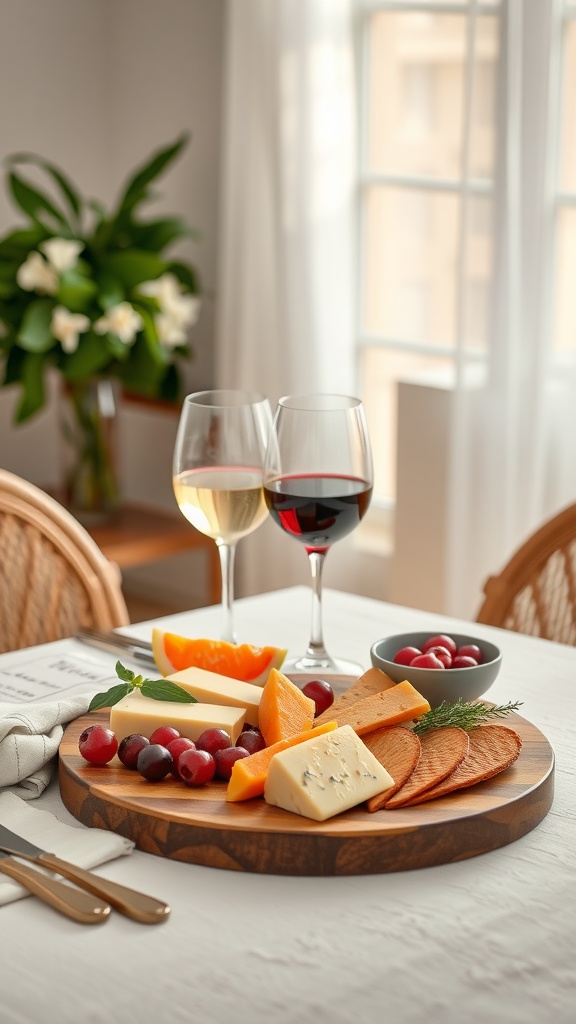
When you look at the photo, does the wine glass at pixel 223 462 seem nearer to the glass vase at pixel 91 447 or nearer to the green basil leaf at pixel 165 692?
the green basil leaf at pixel 165 692

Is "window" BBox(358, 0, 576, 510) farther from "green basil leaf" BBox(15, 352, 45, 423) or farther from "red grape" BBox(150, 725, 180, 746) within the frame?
"red grape" BBox(150, 725, 180, 746)

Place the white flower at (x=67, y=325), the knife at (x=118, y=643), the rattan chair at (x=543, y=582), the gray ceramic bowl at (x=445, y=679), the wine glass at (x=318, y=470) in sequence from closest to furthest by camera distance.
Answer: the gray ceramic bowl at (x=445, y=679) → the wine glass at (x=318, y=470) → the knife at (x=118, y=643) → the rattan chair at (x=543, y=582) → the white flower at (x=67, y=325)

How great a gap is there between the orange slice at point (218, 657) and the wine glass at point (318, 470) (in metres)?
0.11

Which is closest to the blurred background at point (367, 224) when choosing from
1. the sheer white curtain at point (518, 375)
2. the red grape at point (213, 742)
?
the sheer white curtain at point (518, 375)

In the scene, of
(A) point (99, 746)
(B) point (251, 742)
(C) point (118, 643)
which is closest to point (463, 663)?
(B) point (251, 742)

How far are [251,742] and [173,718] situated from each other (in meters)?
0.06

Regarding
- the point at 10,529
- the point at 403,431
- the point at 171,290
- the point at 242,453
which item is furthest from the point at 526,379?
the point at 242,453

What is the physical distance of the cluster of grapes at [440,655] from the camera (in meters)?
1.11

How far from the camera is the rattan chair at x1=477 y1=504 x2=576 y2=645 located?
168cm

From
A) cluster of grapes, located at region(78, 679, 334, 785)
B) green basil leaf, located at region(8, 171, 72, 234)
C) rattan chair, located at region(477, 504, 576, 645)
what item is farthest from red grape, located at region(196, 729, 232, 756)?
green basil leaf, located at region(8, 171, 72, 234)

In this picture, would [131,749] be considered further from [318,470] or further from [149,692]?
[318,470]

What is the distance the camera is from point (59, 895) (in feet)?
2.76

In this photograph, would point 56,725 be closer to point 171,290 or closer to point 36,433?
point 171,290

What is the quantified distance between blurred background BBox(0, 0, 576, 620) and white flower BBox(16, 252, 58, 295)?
1.66ft
